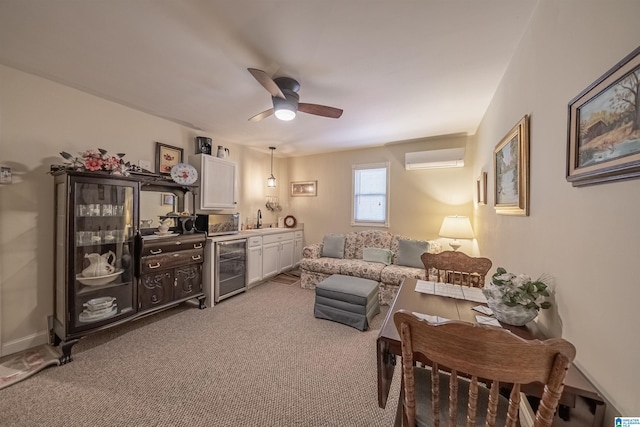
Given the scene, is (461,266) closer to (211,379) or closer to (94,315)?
(211,379)

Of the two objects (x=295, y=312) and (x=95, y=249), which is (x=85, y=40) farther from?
(x=295, y=312)

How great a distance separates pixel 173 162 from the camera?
3.34 meters

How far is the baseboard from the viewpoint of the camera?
6.83ft

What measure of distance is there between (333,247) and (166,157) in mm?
2956

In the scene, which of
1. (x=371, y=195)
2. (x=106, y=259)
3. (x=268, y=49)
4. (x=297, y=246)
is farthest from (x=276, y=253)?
(x=268, y=49)

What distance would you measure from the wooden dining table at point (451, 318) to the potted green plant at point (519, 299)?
0.06 metres

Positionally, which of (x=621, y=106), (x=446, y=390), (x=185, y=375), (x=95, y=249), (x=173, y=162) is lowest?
(x=185, y=375)

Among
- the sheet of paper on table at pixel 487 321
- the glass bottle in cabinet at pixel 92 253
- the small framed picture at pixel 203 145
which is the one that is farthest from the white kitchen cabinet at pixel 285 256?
the sheet of paper on table at pixel 487 321

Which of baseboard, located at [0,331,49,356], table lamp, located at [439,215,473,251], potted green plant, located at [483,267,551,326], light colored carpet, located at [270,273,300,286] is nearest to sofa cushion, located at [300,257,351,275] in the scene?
light colored carpet, located at [270,273,300,286]

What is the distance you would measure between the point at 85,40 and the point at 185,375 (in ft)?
8.95

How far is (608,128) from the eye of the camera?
807mm

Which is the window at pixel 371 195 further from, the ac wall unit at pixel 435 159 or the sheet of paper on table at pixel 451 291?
the sheet of paper on table at pixel 451 291

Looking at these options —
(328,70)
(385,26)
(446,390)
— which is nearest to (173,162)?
(328,70)

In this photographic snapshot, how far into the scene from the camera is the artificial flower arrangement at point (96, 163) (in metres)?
2.14
